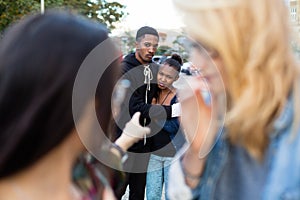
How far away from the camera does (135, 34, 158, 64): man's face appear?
3783 mm

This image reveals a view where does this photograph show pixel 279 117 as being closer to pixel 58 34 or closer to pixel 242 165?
pixel 242 165

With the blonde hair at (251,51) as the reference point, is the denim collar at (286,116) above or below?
below

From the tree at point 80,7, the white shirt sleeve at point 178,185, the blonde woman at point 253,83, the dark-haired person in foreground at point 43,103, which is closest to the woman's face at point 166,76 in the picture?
the white shirt sleeve at point 178,185

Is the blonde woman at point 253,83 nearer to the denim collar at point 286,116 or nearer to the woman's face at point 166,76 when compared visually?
the denim collar at point 286,116

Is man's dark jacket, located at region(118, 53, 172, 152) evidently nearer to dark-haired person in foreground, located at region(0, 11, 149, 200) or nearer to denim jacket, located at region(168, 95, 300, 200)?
denim jacket, located at region(168, 95, 300, 200)

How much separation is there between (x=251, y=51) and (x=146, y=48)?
2.81 metres

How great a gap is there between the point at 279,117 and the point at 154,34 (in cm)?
292

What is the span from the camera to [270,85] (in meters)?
1.02

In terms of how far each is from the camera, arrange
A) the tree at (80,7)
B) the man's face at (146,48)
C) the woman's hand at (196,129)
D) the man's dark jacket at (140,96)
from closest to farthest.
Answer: the woman's hand at (196,129), the man's dark jacket at (140,96), the man's face at (146,48), the tree at (80,7)

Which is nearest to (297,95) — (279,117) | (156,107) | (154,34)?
(279,117)

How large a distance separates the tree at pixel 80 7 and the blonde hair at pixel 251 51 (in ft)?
32.3

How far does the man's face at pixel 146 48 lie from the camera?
12.4 ft

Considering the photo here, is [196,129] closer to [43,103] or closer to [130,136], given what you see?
[130,136]

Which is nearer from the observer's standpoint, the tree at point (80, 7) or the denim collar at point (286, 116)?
the denim collar at point (286, 116)
